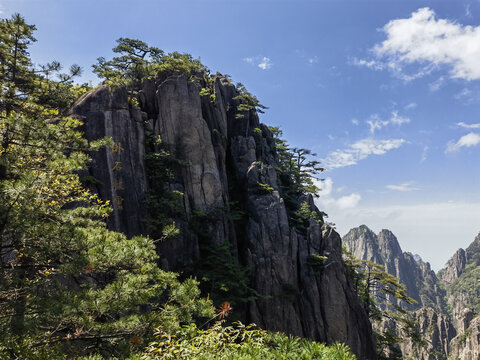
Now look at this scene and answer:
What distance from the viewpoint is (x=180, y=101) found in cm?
1764

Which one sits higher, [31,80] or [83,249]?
[31,80]

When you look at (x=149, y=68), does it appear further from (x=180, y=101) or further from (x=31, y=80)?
(x=31, y=80)

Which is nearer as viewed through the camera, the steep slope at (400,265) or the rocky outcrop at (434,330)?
the rocky outcrop at (434,330)

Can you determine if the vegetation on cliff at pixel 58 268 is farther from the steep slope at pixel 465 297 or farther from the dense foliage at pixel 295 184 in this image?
the steep slope at pixel 465 297

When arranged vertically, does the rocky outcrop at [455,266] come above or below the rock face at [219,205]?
below

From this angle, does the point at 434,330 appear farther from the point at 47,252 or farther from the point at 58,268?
the point at 47,252

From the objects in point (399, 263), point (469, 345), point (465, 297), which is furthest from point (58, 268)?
point (399, 263)

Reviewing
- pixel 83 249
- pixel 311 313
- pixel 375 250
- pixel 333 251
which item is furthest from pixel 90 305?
pixel 375 250

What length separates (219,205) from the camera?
56.7ft

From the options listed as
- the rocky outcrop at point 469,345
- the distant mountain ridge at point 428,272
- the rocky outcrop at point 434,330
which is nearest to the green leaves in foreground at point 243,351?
the rocky outcrop at point 469,345

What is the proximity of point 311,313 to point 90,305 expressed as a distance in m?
17.1

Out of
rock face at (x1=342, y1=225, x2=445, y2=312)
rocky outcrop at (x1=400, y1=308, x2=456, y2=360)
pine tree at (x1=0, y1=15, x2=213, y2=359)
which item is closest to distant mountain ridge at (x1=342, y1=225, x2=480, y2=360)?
rock face at (x1=342, y1=225, x2=445, y2=312)

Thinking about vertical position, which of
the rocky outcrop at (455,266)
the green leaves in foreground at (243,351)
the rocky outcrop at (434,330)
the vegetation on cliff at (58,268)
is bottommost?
the rocky outcrop at (434,330)

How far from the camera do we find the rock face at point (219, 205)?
13812mm
